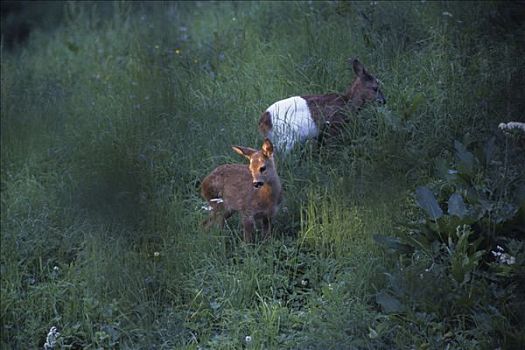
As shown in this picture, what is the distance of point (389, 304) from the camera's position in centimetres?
539

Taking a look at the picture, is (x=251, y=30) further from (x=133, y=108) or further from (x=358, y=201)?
(x=358, y=201)

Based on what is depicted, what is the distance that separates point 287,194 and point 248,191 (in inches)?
16.5

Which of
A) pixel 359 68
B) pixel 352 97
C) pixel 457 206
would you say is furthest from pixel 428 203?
pixel 359 68

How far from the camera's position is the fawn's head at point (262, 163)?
6.31 m

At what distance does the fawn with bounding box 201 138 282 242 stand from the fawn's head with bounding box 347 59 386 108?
115 cm

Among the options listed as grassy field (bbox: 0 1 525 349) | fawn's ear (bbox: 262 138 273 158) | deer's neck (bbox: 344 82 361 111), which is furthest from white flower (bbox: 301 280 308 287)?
deer's neck (bbox: 344 82 361 111)

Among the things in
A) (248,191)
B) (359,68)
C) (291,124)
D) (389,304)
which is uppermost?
(359,68)

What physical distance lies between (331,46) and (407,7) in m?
1.08

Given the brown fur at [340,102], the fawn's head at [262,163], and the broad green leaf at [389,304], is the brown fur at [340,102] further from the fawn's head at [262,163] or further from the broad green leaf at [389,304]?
the broad green leaf at [389,304]

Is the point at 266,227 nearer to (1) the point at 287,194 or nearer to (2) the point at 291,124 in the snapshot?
(1) the point at 287,194

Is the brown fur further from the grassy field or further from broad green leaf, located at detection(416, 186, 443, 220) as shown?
Result: broad green leaf, located at detection(416, 186, 443, 220)

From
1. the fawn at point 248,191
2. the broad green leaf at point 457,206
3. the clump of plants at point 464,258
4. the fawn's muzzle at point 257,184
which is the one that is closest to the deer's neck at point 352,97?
the fawn at point 248,191

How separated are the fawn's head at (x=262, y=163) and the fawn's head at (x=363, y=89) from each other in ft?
3.73

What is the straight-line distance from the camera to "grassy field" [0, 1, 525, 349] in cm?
557
